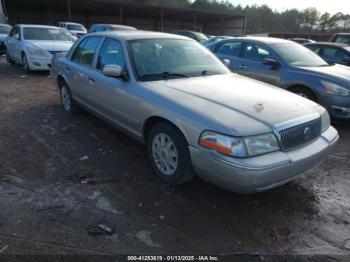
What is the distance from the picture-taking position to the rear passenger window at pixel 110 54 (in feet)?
13.6

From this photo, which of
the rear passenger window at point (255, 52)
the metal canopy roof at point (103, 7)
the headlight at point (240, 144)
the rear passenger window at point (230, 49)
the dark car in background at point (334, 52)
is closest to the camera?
the headlight at point (240, 144)

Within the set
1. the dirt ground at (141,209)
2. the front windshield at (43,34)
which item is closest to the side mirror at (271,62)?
the dirt ground at (141,209)

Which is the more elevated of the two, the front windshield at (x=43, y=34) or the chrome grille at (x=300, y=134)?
the front windshield at (x=43, y=34)

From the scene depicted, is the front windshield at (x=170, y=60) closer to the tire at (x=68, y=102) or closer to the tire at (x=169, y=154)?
the tire at (x=169, y=154)

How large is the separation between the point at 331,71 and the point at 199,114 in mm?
4394

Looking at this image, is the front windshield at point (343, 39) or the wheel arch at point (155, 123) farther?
the front windshield at point (343, 39)

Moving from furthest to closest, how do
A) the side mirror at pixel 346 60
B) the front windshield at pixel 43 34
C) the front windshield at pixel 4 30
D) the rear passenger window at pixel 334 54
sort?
1. the front windshield at pixel 4 30
2. the front windshield at pixel 43 34
3. the rear passenger window at pixel 334 54
4. the side mirror at pixel 346 60

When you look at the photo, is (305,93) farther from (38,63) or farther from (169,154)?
(38,63)

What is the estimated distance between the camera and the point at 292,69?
6.28 m

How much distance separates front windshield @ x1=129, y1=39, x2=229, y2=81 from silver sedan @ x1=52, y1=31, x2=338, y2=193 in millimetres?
13

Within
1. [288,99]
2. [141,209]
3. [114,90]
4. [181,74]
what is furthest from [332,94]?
[141,209]

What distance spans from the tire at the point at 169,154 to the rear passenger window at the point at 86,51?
2.02 metres

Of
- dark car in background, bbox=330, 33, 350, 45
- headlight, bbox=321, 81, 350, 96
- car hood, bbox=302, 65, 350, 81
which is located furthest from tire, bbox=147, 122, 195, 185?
dark car in background, bbox=330, 33, 350, 45

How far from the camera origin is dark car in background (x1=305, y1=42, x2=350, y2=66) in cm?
904
